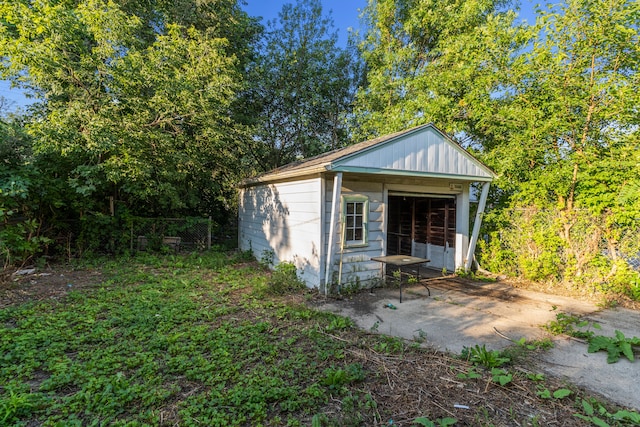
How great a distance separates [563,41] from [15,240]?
11.5 meters

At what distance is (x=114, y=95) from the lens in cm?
659

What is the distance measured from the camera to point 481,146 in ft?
29.2

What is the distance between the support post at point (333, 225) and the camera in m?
4.85

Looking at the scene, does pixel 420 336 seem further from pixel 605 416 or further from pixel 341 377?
pixel 605 416

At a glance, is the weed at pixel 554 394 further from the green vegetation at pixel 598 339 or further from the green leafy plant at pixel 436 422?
the green vegetation at pixel 598 339

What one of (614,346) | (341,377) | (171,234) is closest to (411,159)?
(614,346)

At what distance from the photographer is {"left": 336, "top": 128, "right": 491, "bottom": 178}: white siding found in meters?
4.97

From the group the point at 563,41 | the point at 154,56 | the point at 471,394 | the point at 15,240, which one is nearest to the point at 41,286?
→ the point at 15,240

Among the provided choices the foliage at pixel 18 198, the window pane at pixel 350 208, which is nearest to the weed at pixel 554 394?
the window pane at pixel 350 208

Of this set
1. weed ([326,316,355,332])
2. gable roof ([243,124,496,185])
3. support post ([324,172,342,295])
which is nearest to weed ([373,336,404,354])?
weed ([326,316,355,332])

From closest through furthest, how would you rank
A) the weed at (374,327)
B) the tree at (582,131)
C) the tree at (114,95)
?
the weed at (374,327) < the tree at (582,131) < the tree at (114,95)

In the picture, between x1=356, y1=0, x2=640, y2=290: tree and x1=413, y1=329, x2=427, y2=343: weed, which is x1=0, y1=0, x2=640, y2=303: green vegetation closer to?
x1=356, y1=0, x2=640, y2=290: tree

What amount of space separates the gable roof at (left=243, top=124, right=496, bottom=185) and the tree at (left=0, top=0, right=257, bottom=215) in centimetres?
342

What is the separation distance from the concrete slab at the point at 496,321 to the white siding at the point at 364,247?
376 mm
